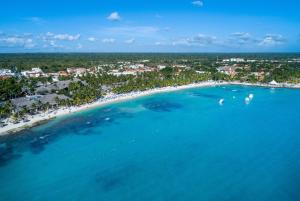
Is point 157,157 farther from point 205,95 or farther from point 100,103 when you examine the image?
point 205,95

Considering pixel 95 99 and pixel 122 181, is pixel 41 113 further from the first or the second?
pixel 122 181

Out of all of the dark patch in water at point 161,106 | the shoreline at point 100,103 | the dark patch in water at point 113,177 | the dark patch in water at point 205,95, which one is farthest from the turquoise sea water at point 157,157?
the dark patch in water at point 205,95

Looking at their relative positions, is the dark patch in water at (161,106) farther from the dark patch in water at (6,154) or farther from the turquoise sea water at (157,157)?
the dark patch in water at (6,154)

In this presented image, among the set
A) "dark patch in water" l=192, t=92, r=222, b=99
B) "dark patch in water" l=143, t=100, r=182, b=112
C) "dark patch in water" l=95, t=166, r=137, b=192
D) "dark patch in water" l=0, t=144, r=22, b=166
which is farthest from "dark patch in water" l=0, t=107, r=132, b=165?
"dark patch in water" l=192, t=92, r=222, b=99

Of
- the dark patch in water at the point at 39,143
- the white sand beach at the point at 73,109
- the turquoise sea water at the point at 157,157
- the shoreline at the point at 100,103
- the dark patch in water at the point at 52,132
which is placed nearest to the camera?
the turquoise sea water at the point at 157,157

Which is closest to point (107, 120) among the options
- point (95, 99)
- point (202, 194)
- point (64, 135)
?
point (64, 135)

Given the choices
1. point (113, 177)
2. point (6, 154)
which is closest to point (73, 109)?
point (6, 154)
